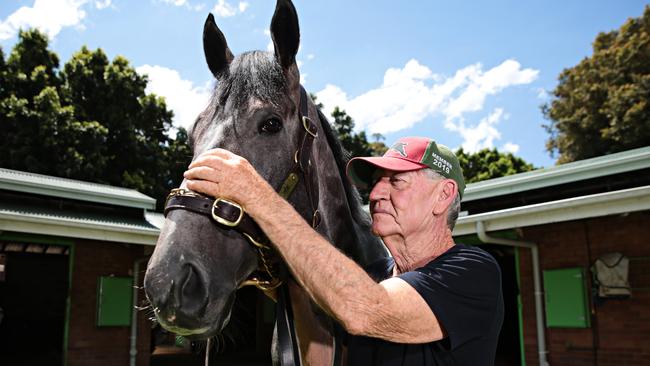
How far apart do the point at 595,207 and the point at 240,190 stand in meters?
6.96

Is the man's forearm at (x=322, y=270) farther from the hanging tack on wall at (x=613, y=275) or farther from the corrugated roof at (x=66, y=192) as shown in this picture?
the corrugated roof at (x=66, y=192)

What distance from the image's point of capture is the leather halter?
1349 millimetres

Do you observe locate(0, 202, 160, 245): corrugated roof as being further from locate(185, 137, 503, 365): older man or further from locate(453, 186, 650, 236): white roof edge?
locate(185, 137, 503, 365): older man

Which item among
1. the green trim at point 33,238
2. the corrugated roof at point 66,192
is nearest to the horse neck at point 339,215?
the green trim at point 33,238

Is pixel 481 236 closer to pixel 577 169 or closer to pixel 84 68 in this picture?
pixel 577 169

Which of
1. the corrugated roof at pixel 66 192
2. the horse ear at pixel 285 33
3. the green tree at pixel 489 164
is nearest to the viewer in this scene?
the horse ear at pixel 285 33

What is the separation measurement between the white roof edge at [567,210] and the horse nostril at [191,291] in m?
6.60

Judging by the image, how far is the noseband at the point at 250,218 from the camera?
1347mm

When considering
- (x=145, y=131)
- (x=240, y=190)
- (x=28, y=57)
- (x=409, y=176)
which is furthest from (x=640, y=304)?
(x=28, y=57)

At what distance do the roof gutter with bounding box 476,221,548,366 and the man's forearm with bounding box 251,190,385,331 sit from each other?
7.22 meters

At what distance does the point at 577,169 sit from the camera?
893 centimetres

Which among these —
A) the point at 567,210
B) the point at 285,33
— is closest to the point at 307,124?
the point at 285,33

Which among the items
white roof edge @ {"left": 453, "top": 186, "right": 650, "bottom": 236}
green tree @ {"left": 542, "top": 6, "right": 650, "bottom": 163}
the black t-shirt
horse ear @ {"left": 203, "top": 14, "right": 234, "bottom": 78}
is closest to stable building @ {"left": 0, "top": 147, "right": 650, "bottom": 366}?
white roof edge @ {"left": 453, "top": 186, "right": 650, "bottom": 236}

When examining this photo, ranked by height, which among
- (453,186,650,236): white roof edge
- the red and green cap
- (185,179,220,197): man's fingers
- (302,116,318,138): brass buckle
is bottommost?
(185,179,220,197): man's fingers
